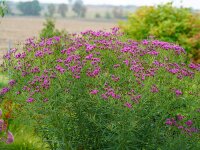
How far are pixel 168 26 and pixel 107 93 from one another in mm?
7806

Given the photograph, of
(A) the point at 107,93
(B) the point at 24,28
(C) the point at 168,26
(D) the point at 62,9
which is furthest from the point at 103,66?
(D) the point at 62,9

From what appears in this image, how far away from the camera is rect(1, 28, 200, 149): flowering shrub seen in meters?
5.04

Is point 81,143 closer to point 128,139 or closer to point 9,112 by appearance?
point 128,139

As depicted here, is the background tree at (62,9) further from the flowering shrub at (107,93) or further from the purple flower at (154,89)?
the purple flower at (154,89)

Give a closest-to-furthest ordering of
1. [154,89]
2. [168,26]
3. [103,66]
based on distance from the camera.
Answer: [154,89], [103,66], [168,26]

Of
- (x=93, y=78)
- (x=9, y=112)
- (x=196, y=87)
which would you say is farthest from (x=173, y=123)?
(x=9, y=112)

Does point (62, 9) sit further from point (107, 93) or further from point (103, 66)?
point (107, 93)

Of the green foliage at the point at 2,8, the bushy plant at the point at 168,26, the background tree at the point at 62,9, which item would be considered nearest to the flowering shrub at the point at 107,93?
the green foliage at the point at 2,8

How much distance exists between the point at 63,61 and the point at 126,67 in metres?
0.78

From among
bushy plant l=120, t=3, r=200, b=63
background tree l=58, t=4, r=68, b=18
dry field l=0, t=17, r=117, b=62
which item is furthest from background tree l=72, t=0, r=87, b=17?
bushy plant l=120, t=3, r=200, b=63

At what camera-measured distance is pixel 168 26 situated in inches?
485

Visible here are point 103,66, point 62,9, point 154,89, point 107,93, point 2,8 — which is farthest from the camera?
point 62,9

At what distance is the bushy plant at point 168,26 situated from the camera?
1216 cm

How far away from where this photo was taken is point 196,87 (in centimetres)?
565
